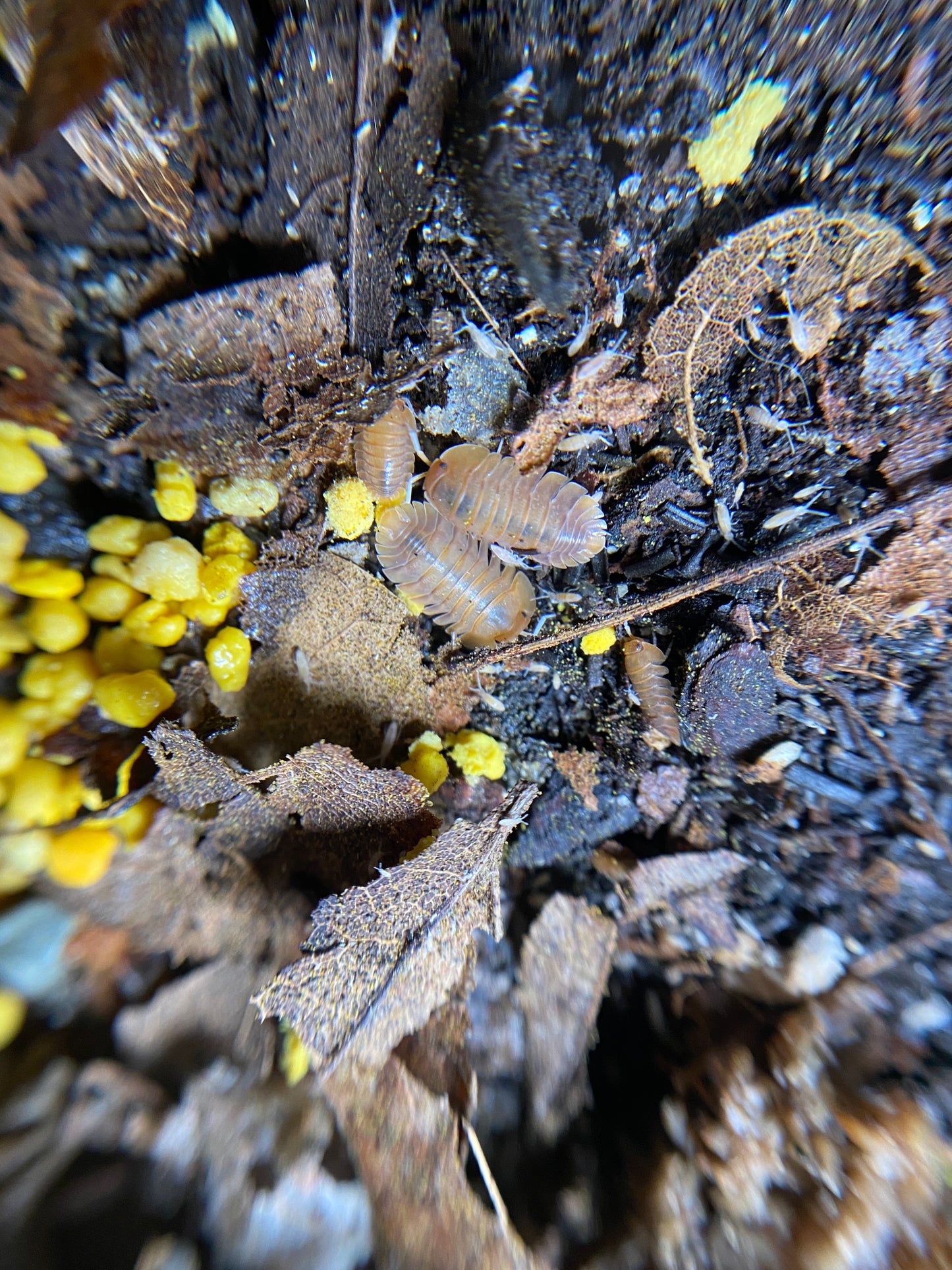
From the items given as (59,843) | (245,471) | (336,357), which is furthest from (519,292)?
(59,843)

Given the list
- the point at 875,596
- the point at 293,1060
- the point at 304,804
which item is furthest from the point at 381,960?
the point at 875,596

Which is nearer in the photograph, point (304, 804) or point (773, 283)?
point (773, 283)

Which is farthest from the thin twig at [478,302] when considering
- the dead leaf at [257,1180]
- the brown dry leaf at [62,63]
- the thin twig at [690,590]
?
the dead leaf at [257,1180]

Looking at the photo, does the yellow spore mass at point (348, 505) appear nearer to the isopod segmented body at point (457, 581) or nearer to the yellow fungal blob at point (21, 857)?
the isopod segmented body at point (457, 581)

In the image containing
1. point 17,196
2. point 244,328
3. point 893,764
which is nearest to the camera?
point 17,196

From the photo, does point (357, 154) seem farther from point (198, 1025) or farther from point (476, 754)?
point (198, 1025)

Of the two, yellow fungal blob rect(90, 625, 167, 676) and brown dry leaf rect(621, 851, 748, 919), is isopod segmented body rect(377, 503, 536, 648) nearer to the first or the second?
yellow fungal blob rect(90, 625, 167, 676)
